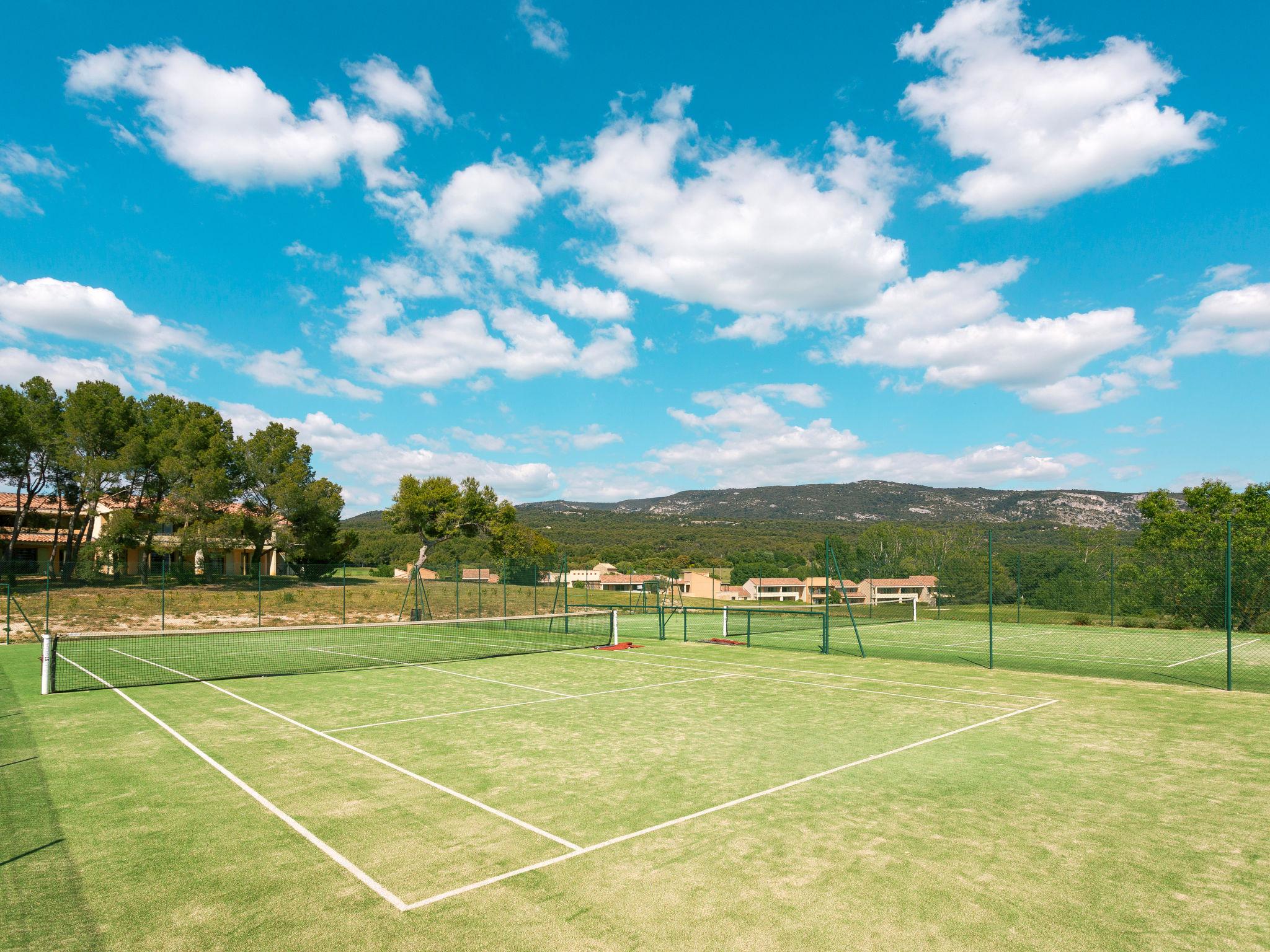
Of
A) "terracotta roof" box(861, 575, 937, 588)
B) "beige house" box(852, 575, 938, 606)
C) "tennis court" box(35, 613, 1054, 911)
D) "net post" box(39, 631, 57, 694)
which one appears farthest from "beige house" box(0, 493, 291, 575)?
"terracotta roof" box(861, 575, 937, 588)

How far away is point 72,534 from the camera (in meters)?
43.8

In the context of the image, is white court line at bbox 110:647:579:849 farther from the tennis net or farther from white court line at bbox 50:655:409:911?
the tennis net

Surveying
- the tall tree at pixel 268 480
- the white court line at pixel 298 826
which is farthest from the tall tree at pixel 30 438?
the white court line at pixel 298 826

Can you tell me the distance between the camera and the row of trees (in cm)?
3894

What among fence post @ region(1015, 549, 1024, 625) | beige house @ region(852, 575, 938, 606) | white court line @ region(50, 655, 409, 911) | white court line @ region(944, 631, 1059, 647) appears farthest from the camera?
beige house @ region(852, 575, 938, 606)

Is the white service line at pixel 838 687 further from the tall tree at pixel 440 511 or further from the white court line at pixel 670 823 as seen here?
the tall tree at pixel 440 511

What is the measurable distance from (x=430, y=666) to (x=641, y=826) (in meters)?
11.0

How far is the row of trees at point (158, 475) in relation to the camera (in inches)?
1533

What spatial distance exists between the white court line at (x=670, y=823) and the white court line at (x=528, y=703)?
5079 mm

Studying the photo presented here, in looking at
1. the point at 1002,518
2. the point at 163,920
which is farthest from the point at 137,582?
the point at 1002,518

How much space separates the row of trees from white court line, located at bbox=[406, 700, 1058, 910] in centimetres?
3417

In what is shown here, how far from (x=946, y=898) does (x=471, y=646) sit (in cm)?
1687

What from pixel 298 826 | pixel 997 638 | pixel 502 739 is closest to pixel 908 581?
pixel 997 638

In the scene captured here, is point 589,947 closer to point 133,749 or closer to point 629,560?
point 133,749
